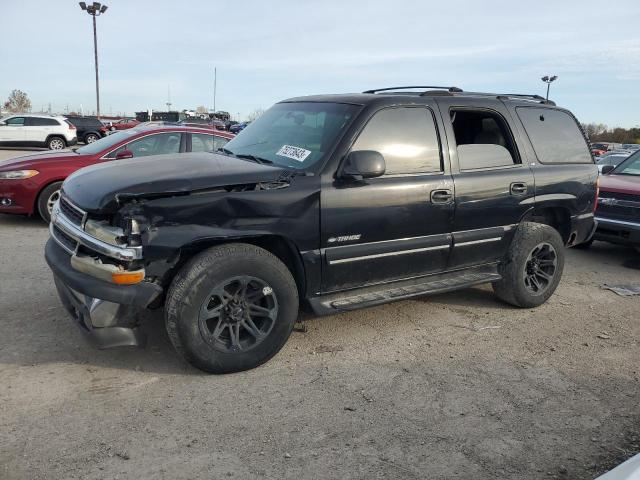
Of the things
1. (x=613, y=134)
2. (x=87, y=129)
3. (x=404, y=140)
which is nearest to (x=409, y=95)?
(x=404, y=140)

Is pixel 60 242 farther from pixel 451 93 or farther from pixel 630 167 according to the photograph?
pixel 630 167

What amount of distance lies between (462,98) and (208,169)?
2323 millimetres

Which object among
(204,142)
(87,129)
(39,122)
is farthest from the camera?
(87,129)

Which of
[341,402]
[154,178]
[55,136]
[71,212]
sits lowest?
[341,402]

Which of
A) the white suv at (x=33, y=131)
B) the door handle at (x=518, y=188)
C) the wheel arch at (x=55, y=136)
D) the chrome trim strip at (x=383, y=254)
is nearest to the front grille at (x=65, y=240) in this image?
the chrome trim strip at (x=383, y=254)

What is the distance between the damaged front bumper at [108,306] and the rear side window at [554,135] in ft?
12.0

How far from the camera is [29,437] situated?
2811 millimetres

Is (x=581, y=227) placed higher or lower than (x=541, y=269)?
higher

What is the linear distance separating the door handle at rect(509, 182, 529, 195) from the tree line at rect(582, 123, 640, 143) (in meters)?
59.4

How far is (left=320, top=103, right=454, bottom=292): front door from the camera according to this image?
3.83 meters

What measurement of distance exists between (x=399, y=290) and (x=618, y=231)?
14.1ft

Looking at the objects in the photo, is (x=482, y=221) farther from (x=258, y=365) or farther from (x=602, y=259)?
(x=602, y=259)

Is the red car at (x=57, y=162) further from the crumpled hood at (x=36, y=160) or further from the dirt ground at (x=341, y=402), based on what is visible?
the dirt ground at (x=341, y=402)

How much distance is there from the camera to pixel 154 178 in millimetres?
3393
